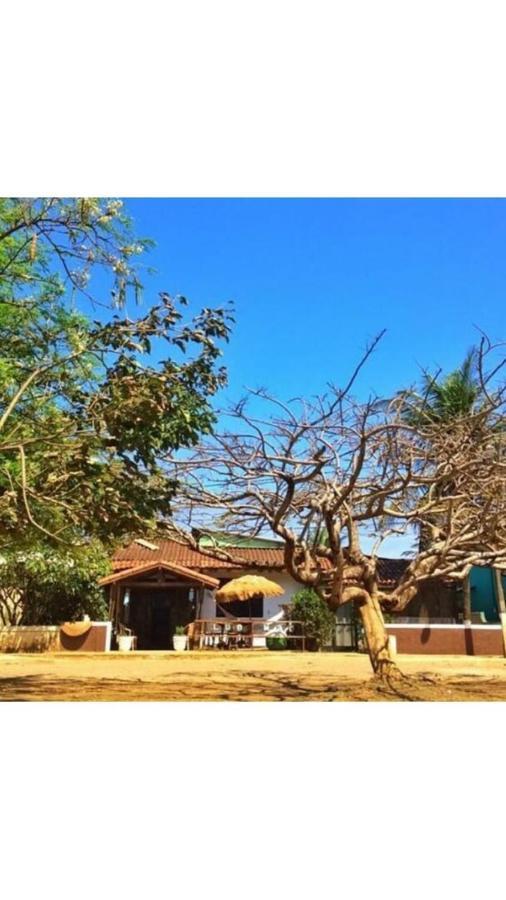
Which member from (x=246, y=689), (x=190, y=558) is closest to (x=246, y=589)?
(x=190, y=558)

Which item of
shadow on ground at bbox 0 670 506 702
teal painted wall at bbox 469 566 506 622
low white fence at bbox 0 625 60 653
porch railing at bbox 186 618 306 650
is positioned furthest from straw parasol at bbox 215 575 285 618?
teal painted wall at bbox 469 566 506 622

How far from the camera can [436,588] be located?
45.6 ft

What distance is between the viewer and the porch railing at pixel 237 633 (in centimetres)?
Answer: 1190

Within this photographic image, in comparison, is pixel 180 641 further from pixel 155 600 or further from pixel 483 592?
pixel 483 592

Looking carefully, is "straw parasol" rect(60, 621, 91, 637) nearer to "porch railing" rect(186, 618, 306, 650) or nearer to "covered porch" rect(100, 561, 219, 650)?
"covered porch" rect(100, 561, 219, 650)

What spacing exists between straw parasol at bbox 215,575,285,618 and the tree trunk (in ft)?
16.8

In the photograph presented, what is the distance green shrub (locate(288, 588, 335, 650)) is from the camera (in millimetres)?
12297

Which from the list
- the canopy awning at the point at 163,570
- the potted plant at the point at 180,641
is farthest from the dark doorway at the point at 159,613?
the potted plant at the point at 180,641

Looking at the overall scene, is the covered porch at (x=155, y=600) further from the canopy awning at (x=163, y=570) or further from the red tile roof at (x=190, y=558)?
the red tile roof at (x=190, y=558)

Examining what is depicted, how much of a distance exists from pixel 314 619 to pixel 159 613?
3.14m

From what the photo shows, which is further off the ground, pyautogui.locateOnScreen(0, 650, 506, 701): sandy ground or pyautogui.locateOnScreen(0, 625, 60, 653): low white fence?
pyautogui.locateOnScreen(0, 625, 60, 653): low white fence
